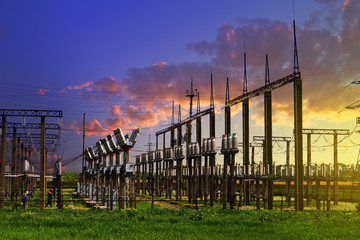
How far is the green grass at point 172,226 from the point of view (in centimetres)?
2477

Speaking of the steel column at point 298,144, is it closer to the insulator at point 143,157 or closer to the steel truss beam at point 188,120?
the steel truss beam at point 188,120

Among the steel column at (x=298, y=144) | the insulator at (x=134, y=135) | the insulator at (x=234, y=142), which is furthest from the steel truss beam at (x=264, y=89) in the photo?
the insulator at (x=134, y=135)

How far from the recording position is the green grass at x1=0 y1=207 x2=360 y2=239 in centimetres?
2477

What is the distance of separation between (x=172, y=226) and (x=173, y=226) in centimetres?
9

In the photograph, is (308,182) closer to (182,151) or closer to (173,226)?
(182,151)

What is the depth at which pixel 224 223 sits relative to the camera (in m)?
29.9

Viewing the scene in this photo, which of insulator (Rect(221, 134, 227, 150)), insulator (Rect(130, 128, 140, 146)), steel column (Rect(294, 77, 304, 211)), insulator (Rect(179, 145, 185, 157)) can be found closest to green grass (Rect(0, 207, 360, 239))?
insulator (Rect(130, 128, 140, 146))

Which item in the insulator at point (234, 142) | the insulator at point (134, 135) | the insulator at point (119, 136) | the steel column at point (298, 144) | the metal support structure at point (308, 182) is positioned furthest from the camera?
the metal support structure at point (308, 182)

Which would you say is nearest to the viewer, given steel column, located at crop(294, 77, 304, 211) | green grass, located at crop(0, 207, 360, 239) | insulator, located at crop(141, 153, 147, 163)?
green grass, located at crop(0, 207, 360, 239)

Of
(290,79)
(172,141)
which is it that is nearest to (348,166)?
(290,79)

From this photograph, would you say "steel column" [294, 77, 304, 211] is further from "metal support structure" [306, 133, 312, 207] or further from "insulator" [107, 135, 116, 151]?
"insulator" [107, 135, 116, 151]

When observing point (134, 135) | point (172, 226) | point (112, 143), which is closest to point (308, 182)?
point (112, 143)

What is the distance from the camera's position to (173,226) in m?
28.0

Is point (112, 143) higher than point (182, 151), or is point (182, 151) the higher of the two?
point (112, 143)
